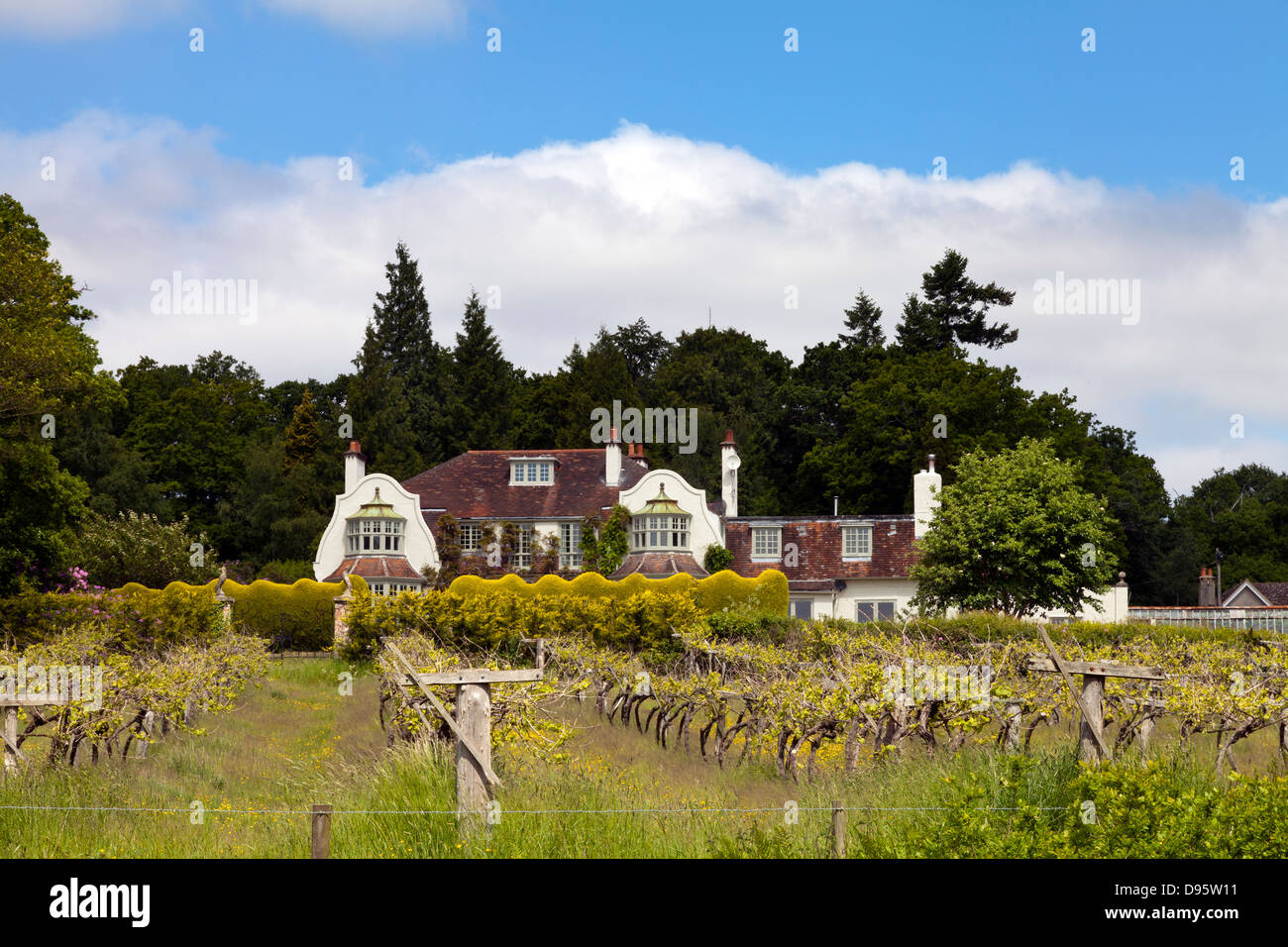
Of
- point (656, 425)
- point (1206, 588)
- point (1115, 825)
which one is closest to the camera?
point (1115, 825)

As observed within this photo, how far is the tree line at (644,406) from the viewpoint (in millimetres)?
66250

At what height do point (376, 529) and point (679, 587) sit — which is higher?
point (376, 529)

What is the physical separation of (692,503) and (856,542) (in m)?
7.14

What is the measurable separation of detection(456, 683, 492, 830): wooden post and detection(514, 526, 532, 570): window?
4110 centimetres

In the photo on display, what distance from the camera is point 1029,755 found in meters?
13.3

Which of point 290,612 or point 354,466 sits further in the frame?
point 354,466

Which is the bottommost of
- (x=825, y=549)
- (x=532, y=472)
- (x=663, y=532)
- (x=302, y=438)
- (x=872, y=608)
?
(x=872, y=608)

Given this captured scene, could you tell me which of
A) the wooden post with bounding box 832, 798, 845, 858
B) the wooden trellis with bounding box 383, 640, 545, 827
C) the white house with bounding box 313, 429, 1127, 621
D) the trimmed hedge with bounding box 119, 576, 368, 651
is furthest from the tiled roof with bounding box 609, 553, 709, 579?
the wooden post with bounding box 832, 798, 845, 858

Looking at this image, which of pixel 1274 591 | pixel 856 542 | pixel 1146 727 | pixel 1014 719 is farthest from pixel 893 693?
pixel 1274 591

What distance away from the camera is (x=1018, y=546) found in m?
40.4

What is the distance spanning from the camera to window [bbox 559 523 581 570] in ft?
172

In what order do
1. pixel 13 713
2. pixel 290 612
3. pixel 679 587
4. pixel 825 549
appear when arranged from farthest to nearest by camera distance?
pixel 825 549 < pixel 290 612 < pixel 679 587 < pixel 13 713

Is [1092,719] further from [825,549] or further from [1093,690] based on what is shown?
[825,549]
